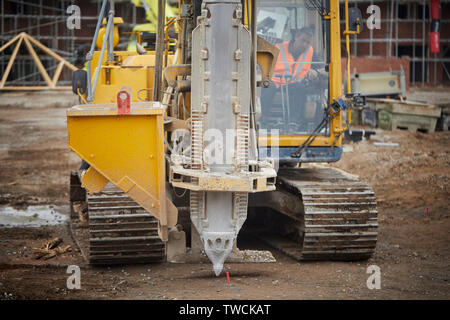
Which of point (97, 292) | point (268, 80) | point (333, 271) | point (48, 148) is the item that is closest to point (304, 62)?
point (268, 80)

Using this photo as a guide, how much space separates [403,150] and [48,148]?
27.4 ft

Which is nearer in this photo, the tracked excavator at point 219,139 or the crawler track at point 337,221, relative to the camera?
the tracked excavator at point 219,139

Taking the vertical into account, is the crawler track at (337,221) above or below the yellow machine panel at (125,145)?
below

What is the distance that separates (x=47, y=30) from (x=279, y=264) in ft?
95.3

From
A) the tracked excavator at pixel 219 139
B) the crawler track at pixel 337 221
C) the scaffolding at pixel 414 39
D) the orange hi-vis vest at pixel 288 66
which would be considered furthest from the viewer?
the scaffolding at pixel 414 39

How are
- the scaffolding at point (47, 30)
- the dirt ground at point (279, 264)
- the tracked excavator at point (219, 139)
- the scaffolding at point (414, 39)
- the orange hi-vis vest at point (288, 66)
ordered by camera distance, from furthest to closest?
1. the scaffolding at point (414, 39)
2. the scaffolding at point (47, 30)
3. the orange hi-vis vest at point (288, 66)
4. the dirt ground at point (279, 264)
5. the tracked excavator at point (219, 139)

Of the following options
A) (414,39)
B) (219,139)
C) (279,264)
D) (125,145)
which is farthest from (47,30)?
(219,139)

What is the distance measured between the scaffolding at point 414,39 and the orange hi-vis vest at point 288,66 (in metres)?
26.8

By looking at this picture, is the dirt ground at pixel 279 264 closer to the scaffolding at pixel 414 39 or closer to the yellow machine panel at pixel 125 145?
the yellow machine panel at pixel 125 145

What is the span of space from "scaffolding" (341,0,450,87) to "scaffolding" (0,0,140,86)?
440 inches

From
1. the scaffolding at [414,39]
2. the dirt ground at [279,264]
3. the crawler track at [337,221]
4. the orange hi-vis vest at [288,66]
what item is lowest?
the dirt ground at [279,264]

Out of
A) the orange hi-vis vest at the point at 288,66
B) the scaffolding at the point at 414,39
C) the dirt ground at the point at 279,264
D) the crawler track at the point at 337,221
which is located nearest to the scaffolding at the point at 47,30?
the scaffolding at the point at 414,39

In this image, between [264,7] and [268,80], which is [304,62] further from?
[268,80]

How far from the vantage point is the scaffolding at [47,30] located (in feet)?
109
